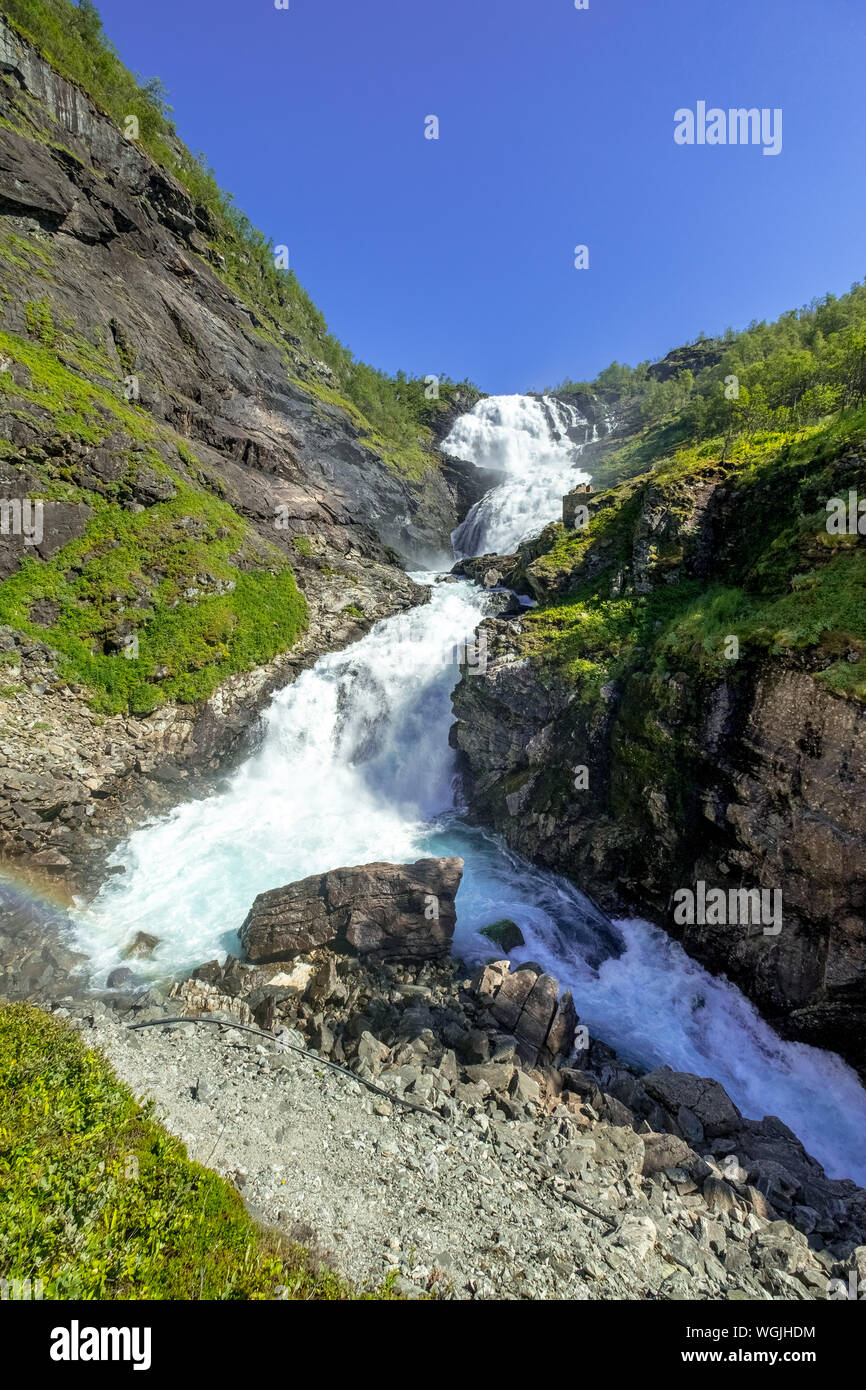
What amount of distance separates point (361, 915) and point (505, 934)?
177 inches

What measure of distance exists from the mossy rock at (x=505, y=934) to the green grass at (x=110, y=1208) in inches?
390

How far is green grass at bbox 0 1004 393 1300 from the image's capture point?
4.79 meters

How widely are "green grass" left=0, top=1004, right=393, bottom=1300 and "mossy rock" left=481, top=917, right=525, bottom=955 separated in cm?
992

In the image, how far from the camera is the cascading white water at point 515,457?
161ft

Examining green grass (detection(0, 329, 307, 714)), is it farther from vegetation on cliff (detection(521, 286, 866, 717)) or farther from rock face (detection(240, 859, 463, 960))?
vegetation on cliff (detection(521, 286, 866, 717))

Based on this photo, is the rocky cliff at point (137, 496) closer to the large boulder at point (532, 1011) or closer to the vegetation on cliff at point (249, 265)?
the vegetation on cliff at point (249, 265)

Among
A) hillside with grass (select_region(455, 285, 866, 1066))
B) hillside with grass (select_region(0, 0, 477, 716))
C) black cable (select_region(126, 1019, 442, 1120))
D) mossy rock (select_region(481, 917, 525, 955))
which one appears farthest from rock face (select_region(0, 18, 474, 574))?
mossy rock (select_region(481, 917, 525, 955))

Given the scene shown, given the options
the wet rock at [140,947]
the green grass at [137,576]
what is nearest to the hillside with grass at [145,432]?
the green grass at [137,576]

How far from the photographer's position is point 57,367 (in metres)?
26.5

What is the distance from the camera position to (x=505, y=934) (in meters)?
15.7

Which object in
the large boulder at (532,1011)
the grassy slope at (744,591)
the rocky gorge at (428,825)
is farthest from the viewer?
the grassy slope at (744,591)
